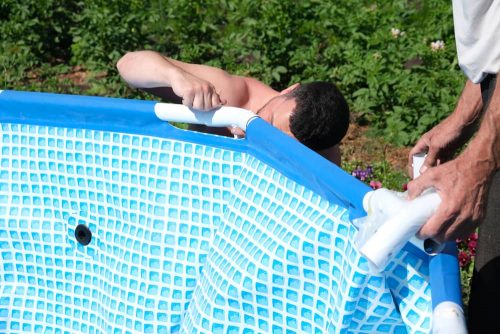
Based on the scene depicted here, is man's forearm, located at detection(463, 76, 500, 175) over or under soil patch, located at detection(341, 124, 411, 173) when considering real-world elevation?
over

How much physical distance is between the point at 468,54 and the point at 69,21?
436 cm

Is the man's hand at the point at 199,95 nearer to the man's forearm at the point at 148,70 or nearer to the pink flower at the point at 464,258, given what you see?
the man's forearm at the point at 148,70

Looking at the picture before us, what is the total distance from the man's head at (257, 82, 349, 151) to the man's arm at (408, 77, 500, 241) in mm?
1101

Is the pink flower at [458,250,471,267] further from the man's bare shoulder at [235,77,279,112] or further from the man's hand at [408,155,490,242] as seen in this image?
the man's hand at [408,155,490,242]

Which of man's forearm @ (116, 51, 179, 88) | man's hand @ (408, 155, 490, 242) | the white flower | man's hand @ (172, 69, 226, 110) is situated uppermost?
the white flower

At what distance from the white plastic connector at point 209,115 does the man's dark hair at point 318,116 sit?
0.48 meters

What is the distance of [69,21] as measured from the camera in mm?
6375

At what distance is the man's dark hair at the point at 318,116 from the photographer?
2.93 meters

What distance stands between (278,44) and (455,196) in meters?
3.77

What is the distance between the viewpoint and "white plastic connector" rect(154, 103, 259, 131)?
244 cm

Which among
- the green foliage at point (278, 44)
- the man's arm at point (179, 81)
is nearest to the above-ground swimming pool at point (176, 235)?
the man's arm at point (179, 81)

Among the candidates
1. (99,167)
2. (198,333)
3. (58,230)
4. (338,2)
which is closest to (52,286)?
(58,230)

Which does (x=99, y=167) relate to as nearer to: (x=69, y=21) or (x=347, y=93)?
(x=347, y=93)

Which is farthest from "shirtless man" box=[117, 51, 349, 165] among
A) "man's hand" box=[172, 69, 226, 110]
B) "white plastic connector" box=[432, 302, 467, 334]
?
Answer: "white plastic connector" box=[432, 302, 467, 334]
